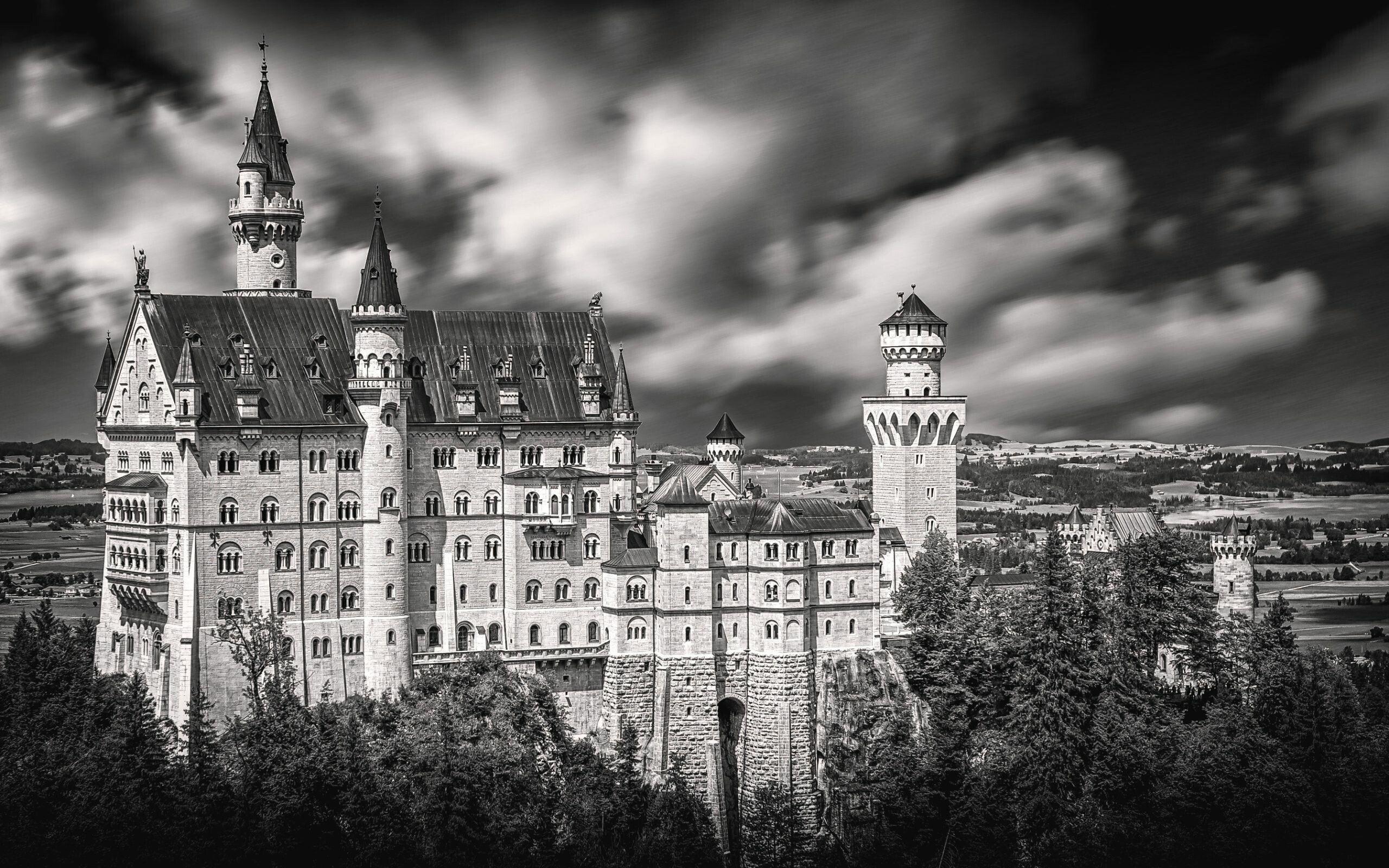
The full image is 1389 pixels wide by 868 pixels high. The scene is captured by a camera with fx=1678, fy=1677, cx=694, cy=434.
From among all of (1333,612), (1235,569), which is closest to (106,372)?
(1235,569)

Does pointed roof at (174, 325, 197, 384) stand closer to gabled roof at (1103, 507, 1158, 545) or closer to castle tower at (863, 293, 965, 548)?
castle tower at (863, 293, 965, 548)

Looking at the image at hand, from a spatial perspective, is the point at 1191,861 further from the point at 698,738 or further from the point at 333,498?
the point at 333,498

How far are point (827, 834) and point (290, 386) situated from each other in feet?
119

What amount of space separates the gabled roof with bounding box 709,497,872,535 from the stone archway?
8.94 meters

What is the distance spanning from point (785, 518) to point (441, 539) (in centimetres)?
1888

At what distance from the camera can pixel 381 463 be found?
3484 inches

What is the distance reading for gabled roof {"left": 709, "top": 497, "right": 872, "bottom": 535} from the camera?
87.5 meters

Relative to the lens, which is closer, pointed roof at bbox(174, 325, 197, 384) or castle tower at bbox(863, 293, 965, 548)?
pointed roof at bbox(174, 325, 197, 384)

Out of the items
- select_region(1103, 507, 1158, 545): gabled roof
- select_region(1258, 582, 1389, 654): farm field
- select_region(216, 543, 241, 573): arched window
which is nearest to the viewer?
select_region(216, 543, 241, 573): arched window

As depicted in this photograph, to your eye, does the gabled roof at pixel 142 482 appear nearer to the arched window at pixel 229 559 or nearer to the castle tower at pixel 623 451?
the arched window at pixel 229 559

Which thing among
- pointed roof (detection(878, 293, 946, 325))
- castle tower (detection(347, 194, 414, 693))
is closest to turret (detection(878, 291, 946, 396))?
pointed roof (detection(878, 293, 946, 325))

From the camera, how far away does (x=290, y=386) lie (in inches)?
3469

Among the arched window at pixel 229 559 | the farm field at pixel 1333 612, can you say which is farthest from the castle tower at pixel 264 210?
the farm field at pixel 1333 612

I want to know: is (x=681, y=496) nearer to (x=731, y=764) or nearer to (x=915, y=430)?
(x=731, y=764)
